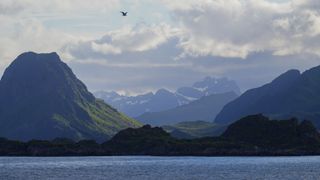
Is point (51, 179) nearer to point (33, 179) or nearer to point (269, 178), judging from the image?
point (33, 179)

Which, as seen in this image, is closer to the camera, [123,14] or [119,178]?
[123,14]

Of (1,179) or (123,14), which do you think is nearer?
(123,14)

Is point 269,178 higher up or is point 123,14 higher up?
point 123,14

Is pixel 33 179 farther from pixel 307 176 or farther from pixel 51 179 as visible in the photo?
pixel 307 176

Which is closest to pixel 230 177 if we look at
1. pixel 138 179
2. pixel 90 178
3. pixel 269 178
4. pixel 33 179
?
pixel 269 178

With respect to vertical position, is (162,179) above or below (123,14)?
below

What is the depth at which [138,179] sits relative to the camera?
7456 inches

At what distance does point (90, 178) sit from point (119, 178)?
7.60 m

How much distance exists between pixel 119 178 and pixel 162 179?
40.2 feet

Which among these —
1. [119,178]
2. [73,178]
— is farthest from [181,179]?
[73,178]

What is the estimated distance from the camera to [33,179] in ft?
628

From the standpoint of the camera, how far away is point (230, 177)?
7731 inches

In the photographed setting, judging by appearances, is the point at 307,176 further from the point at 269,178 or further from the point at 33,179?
the point at 33,179

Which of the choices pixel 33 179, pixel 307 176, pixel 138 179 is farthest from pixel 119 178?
pixel 307 176
